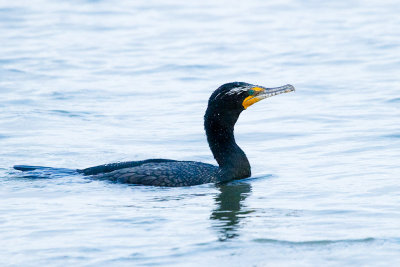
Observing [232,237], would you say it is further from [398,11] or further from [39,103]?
[398,11]

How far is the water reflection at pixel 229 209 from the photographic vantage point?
29.8ft

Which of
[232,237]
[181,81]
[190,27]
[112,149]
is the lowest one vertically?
[232,237]

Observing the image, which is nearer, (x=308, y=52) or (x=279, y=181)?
(x=279, y=181)

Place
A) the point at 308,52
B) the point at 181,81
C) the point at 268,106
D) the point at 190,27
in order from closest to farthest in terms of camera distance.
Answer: the point at 268,106
the point at 181,81
the point at 308,52
the point at 190,27

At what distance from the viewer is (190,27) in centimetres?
2495

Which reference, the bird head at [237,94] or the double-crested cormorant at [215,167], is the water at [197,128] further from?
the bird head at [237,94]

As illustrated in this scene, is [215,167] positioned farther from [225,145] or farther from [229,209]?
[229,209]

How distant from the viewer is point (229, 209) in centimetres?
1007

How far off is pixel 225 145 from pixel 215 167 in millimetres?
287

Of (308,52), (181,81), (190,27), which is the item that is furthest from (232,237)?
(190,27)

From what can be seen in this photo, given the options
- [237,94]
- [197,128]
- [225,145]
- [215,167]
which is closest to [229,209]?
[215,167]

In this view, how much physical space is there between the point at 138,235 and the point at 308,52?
13210mm

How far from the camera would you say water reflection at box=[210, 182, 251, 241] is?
9.09 metres

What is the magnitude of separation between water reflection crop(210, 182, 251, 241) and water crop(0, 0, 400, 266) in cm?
2
